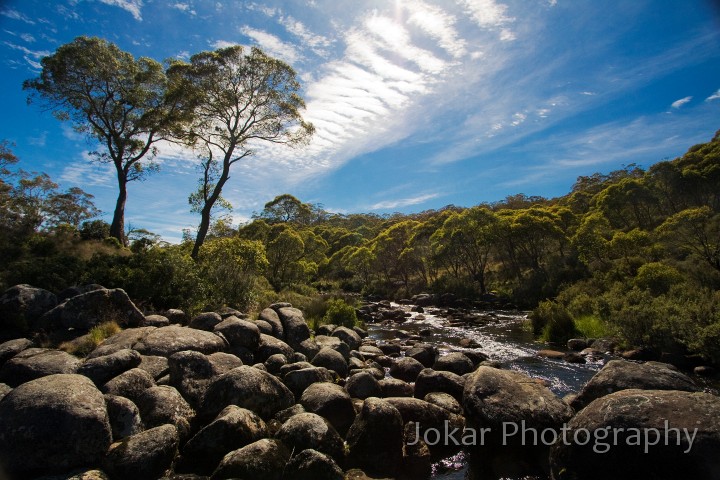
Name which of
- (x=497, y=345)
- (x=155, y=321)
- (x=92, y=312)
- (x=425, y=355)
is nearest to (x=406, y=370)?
(x=425, y=355)

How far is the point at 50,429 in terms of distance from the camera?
231 inches

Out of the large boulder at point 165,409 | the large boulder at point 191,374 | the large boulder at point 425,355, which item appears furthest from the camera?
the large boulder at point 425,355

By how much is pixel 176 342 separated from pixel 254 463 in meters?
5.55

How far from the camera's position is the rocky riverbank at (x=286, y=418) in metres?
5.70

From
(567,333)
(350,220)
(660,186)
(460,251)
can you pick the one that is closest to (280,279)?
(460,251)

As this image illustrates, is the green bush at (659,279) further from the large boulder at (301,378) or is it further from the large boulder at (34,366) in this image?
the large boulder at (34,366)

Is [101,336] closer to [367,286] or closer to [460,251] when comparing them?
[460,251]

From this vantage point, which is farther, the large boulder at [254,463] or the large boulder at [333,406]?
the large boulder at [333,406]

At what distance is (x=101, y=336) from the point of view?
10453 millimetres

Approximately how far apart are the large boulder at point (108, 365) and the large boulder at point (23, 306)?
4645 millimetres

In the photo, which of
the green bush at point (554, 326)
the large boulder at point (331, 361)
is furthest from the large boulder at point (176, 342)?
the green bush at point (554, 326)

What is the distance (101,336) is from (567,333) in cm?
2109

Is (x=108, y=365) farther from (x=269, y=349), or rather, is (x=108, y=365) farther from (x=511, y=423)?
(x=511, y=423)

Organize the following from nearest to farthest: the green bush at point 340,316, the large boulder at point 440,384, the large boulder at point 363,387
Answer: the large boulder at point 363,387 < the large boulder at point 440,384 < the green bush at point 340,316
